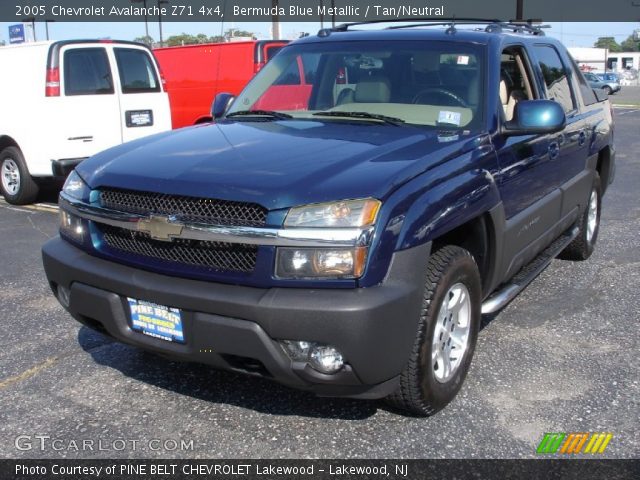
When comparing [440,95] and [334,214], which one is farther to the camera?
[440,95]

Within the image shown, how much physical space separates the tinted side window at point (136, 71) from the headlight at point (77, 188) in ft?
18.8

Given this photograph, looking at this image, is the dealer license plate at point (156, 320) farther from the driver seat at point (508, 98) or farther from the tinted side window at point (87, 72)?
the tinted side window at point (87, 72)

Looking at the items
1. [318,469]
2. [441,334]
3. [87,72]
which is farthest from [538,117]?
[87,72]

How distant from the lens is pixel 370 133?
11.5 ft

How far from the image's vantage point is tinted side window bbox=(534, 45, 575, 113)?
467 cm

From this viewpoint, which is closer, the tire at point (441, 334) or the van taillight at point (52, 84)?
the tire at point (441, 334)

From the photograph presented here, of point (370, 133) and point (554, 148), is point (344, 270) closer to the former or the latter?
point (370, 133)

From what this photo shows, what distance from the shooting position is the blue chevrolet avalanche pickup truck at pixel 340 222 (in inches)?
106

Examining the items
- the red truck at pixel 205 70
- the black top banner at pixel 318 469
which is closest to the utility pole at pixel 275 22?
the red truck at pixel 205 70

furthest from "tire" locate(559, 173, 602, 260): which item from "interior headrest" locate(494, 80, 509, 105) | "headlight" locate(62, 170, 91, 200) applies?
"headlight" locate(62, 170, 91, 200)

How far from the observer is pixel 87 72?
337 inches

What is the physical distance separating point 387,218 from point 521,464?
1.19 m

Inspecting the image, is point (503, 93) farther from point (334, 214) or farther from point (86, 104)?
point (86, 104)

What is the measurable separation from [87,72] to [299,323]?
22.9ft
